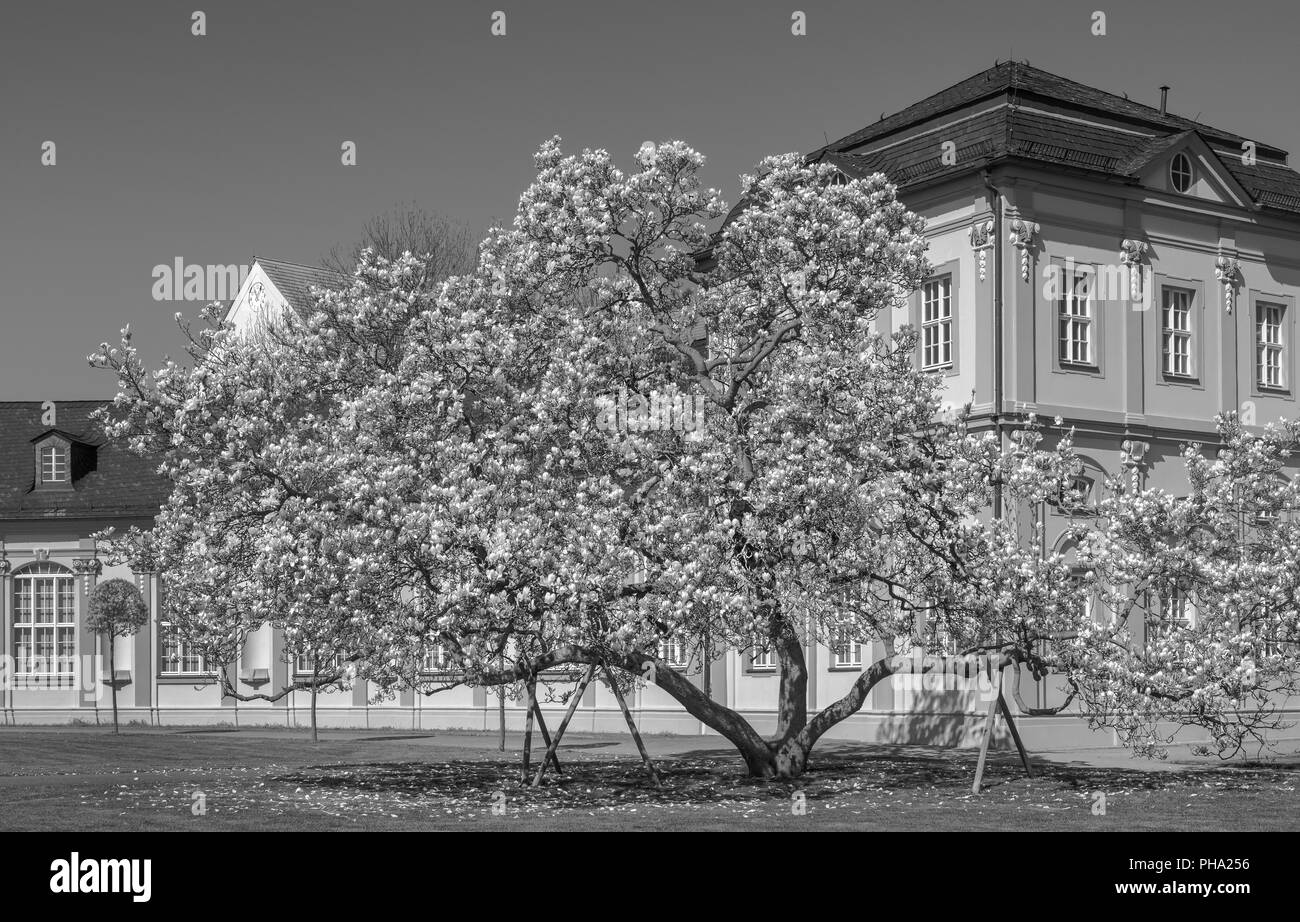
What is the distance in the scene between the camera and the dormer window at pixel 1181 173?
3372 centimetres

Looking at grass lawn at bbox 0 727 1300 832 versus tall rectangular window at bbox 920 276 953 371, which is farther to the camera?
tall rectangular window at bbox 920 276 953 371

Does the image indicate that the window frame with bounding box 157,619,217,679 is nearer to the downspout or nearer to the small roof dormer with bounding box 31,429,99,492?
the small roof dormer with bounding box 31,429,99,492

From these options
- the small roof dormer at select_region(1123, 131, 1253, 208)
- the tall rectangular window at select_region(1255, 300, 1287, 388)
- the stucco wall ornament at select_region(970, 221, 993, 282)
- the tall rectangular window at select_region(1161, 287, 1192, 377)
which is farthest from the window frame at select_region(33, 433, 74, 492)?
the tall rectangular window at select_region(1255, 300, 1287, 388)

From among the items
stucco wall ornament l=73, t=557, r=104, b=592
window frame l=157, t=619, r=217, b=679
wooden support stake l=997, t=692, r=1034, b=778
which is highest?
stucco wall ornament l=73, t=557, r=104, b=592

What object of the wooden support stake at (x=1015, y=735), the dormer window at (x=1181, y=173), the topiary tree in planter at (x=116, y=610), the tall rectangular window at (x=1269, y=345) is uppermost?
the dormer window at (x=1181, y=173)

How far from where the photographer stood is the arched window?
45.2m

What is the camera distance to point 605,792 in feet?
70.6

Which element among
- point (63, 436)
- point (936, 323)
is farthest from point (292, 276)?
point (936, 323)

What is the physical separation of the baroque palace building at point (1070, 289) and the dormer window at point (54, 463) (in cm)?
1509

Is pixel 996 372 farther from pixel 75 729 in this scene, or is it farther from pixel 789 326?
pixel 75 729

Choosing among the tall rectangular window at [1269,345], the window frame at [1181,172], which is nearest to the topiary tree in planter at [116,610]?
the window frame at [1181,172]

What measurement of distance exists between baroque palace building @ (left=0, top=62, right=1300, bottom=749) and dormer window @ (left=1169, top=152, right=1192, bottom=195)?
0.07m

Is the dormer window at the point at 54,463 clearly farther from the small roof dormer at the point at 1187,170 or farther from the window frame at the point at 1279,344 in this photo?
the window frame at the point at 1279,344
